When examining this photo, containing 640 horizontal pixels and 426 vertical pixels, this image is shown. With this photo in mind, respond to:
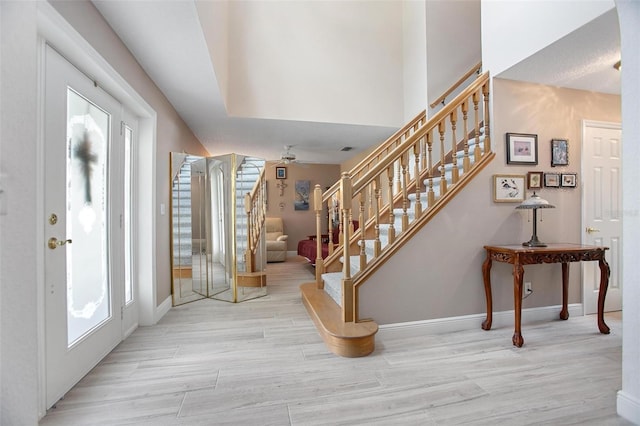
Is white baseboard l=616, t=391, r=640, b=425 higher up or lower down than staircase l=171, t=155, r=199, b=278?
lower down

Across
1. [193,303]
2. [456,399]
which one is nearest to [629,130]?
[456,399]

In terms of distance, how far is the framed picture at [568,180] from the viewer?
109 inches

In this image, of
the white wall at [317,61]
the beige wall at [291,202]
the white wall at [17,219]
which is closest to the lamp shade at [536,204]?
the white wall at [317,61]

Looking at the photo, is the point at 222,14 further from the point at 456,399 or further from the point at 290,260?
the point at 290,260

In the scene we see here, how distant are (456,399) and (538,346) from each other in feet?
3.82

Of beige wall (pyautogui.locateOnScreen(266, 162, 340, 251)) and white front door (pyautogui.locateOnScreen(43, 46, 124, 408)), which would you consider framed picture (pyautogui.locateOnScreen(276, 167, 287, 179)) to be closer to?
beige wall (pyautogui.locateOnScreen(266, 162, 340, 251))

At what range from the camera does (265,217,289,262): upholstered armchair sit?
6285 millimetres

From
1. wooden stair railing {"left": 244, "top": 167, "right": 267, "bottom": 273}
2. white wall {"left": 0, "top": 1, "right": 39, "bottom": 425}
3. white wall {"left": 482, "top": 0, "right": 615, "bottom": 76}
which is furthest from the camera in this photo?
wooden stair railing {"left": 244, "top": 167, "right": 267, "bottom": 273}

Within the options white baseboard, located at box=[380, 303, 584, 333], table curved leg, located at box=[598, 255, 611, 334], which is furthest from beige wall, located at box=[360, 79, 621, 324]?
table curved leg, located at box=[598, 255, 611, 334]

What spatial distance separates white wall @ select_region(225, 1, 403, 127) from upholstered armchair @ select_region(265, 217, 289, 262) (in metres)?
3.27

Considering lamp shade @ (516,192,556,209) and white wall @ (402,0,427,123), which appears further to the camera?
white wall @ (402,0,427,123)

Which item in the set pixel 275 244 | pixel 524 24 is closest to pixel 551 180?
pixel 524 24

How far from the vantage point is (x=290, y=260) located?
6.67m

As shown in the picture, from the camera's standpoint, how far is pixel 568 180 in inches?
109
